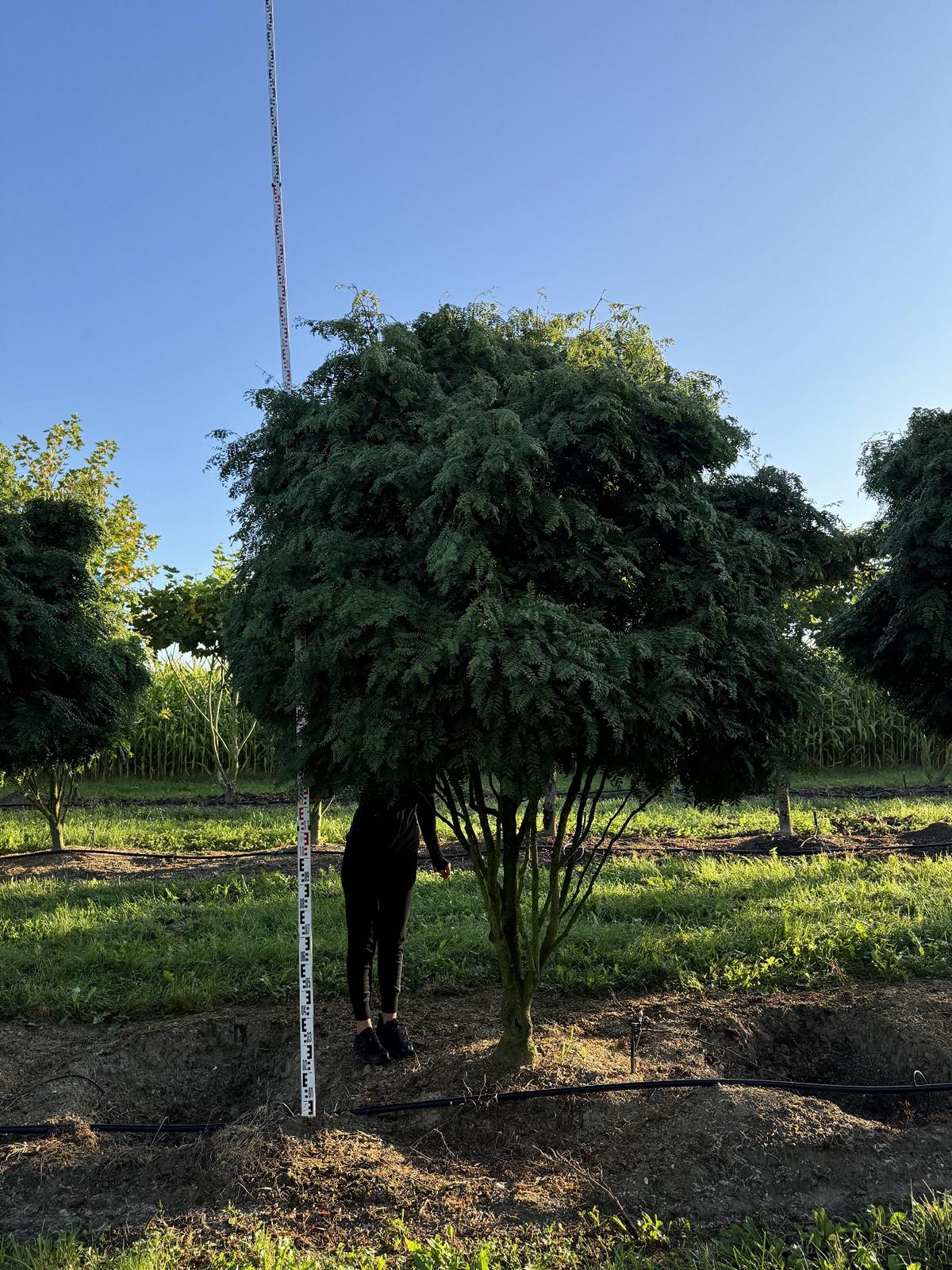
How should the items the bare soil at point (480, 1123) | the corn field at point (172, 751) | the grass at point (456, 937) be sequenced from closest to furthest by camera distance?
the bare soil at point (480, 1123) < the grass at point (456, 937) < the corn field at point (172, 751)

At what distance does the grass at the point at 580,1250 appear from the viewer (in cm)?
292

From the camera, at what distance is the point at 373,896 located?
4.70 metres

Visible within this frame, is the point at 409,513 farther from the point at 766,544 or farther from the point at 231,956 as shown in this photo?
the point at 231,956

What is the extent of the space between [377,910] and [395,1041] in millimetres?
686

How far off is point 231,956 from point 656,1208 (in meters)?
3.84

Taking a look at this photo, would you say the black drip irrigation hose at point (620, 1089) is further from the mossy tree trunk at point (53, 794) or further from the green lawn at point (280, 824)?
the mossy tree trunk at point (53, 794)

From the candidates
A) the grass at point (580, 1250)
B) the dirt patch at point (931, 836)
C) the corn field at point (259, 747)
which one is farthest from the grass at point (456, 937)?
the corn field at point (259, 747)

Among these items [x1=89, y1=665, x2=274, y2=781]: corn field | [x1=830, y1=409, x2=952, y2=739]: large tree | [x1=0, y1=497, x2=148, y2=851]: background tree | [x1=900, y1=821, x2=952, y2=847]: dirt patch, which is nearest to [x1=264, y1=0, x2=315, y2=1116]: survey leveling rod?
[x1=0, y1=497, x2=148, y2=851]: background tree

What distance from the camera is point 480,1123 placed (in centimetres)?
400

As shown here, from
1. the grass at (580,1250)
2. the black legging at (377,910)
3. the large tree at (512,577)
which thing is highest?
the large tree at (512,577)

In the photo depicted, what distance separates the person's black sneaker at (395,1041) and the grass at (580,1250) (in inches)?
60.5

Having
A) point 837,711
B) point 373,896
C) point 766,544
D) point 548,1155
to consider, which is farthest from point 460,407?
point 837,711

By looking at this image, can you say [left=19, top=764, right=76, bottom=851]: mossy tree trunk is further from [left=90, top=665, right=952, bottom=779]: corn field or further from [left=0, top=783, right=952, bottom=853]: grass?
[left=90, top=665, right=952, bottom=779]: corn field

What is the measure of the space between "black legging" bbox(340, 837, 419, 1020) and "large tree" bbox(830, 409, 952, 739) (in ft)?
15.9
